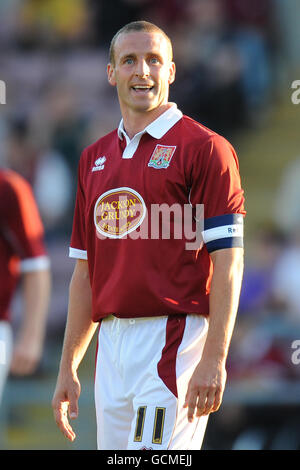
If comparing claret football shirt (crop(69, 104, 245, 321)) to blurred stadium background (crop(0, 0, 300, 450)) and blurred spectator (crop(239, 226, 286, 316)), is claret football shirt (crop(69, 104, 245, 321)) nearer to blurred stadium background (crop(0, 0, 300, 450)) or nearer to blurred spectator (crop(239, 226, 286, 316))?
blurred stadium background (crop(0, 0, 300, 450))

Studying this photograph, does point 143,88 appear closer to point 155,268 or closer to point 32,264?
point 155,268

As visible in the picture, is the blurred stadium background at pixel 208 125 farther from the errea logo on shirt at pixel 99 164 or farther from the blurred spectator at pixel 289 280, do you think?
the errea logo on shirt at pixel 99 164

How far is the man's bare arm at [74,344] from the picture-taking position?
4.38m

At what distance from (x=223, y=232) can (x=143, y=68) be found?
2.72 feet

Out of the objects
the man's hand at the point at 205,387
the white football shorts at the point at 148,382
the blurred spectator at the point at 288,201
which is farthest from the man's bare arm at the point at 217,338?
the blurred spectator at the point at 288,201

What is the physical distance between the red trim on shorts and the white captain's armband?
0.34 meters

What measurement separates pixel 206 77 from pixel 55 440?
467 centimetres

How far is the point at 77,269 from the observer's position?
4574 mm

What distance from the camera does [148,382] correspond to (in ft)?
13.2

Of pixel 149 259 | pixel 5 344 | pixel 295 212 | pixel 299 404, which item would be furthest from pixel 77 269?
pixel 295 212

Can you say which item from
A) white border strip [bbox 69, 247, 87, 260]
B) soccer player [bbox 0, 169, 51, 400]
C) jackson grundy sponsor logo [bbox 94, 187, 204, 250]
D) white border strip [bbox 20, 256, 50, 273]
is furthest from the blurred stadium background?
A: jackson grundy sponsor logo [bbox 94, 187, 204, 250]

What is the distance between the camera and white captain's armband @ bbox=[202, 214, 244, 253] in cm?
397
